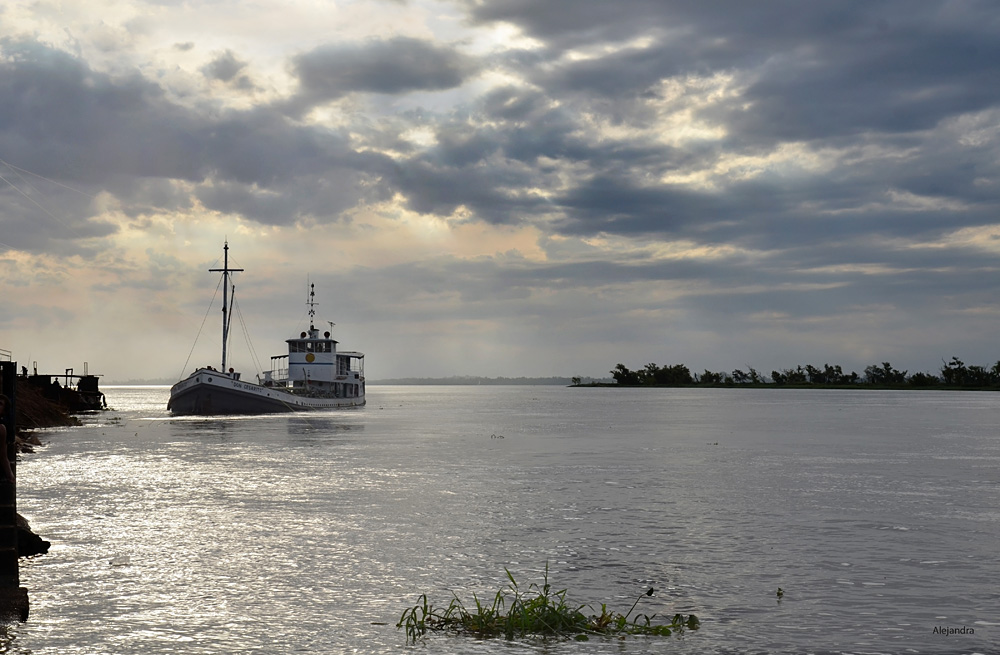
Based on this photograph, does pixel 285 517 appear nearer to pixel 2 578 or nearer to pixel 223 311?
pixel 2 578

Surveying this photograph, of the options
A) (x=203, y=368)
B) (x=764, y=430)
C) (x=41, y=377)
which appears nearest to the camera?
(x=764, y=430)

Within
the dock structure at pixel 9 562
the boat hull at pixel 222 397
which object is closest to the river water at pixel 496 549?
the dock structure at pixel 9 562

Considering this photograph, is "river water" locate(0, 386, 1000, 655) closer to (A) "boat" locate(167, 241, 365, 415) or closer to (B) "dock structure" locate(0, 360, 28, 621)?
(B) "dock structure" locate(0, 360, 28, 621)

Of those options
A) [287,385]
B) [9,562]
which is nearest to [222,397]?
[287,385]

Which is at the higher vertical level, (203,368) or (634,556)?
(203,368)

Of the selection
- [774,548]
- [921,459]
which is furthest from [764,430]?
[774,548]

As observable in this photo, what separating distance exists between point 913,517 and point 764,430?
40294 mm

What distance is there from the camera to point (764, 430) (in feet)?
195

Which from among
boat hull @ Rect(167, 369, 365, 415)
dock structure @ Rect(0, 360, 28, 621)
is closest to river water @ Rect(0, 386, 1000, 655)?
dock structure @ Rect(0, 360, 28, 621)

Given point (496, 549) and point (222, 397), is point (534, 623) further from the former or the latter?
point (222, 397)

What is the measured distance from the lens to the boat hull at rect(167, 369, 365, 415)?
73812mm

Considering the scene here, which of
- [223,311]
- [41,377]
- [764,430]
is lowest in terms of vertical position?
[764,430]

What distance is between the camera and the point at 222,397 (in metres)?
74.7

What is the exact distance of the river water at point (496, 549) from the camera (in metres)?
10.6
